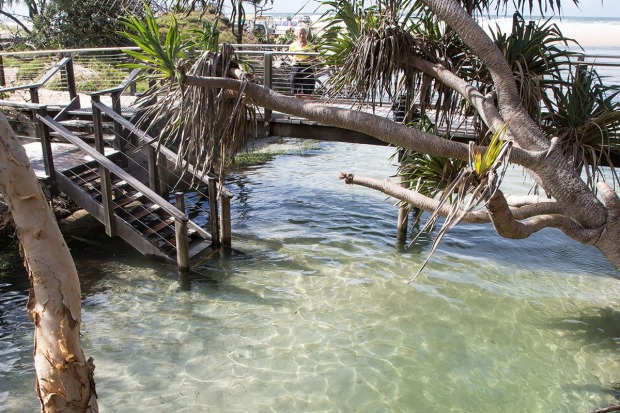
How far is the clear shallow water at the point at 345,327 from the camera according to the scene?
5.45 meters

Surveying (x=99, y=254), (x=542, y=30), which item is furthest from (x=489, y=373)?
(x=99, y=254)

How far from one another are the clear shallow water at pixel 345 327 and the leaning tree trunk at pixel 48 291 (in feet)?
8.02

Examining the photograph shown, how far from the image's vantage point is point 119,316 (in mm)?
6742

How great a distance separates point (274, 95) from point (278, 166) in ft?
33.2

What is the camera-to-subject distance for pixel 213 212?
8.48m

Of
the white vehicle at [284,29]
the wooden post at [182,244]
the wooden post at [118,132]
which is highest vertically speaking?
the white vehicle at [284,29]

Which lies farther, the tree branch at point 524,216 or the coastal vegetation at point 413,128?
the tree branch at point 524,216

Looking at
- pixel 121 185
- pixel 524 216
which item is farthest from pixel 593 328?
pixel 121 185

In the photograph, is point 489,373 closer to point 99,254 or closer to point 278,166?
point 99,254

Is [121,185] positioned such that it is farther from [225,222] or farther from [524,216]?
[524,216]

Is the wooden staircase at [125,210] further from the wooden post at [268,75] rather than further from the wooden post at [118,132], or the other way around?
the wooden post at [268,75]

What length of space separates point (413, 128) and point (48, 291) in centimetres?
289

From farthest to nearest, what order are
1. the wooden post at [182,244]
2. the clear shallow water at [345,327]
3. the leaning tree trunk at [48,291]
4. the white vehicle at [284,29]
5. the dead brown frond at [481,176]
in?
1. the white vehicle at [284,29]
2. the wooden post at [182,244]
3. the clear shallow water at [345,327]
4. the dead brown frond at [481,176]
5. the leaning tree trunk at [48,291]

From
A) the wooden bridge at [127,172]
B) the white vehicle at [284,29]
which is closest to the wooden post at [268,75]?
the wooden bridge at [127,172]
